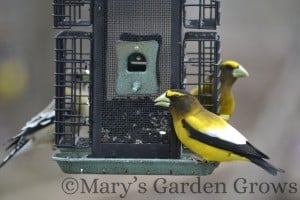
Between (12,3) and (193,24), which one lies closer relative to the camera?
(193,24)

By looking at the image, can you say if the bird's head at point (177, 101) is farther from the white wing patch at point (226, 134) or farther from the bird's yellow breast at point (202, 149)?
the white wing patch at point (226, 134)

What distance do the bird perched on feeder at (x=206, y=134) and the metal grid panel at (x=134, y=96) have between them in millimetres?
144

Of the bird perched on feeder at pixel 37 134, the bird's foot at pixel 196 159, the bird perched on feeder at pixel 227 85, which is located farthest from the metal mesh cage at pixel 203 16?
the bird perched on feeder at pixel 37 134

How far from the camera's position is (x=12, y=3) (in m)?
14.3

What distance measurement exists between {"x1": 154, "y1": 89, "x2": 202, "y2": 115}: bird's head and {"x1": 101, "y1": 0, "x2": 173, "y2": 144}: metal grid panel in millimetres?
129

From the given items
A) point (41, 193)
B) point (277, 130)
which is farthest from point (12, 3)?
point (277, 130)

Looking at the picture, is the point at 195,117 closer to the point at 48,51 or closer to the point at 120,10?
the point at 120,10

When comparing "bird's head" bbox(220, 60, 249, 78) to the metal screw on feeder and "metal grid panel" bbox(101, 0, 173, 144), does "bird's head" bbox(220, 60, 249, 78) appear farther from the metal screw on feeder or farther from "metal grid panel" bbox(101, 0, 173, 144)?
the metal screw on feeder

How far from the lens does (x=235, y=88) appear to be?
15336 millimetres

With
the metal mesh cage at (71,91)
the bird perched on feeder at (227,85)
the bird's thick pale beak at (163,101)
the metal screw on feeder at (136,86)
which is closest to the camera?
the bird's thick pale beak at (163,101)

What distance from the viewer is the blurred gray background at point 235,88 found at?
11.1 metres

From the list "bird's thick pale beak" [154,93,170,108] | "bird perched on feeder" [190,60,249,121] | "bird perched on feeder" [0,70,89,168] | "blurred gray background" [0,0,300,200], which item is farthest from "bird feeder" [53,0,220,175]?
"blurred gray background" [0,0,300,200]


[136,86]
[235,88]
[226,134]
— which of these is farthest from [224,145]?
[235,88]

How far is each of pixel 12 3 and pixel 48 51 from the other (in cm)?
87
